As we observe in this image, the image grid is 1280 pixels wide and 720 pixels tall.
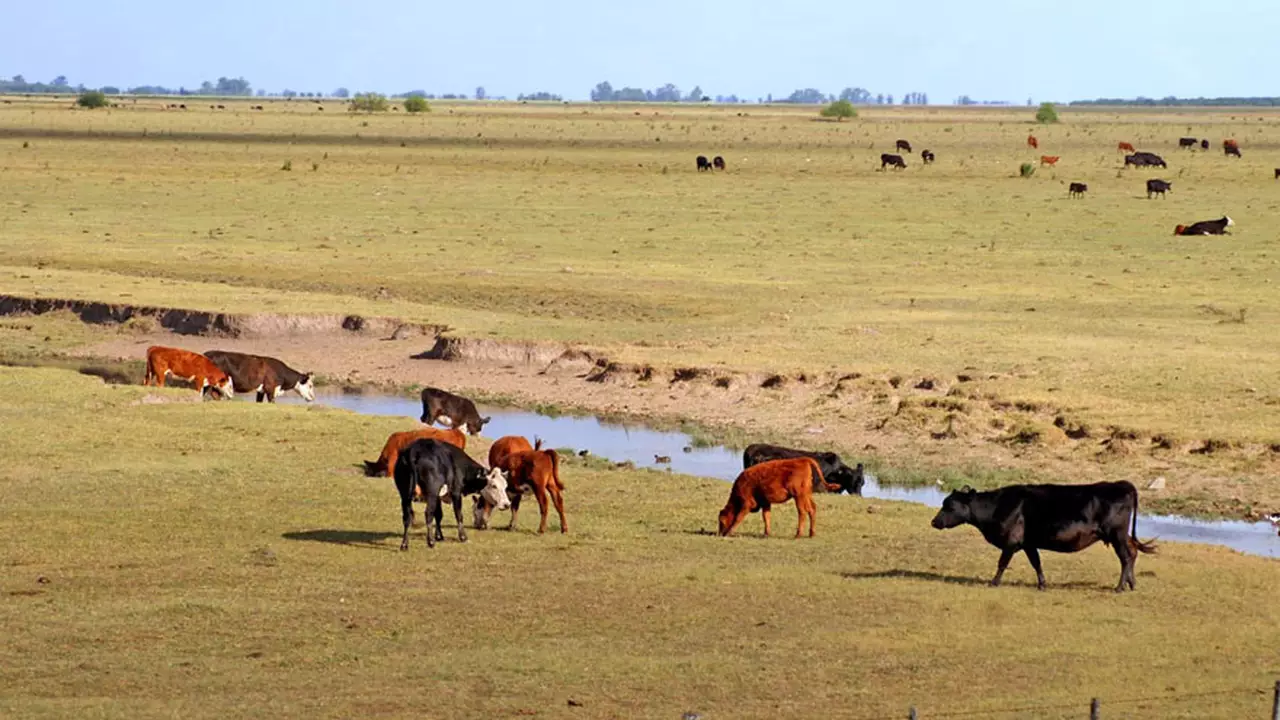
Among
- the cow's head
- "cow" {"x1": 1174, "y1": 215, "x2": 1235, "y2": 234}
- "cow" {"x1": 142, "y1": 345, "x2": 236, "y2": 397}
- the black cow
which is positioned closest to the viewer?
the cow's head

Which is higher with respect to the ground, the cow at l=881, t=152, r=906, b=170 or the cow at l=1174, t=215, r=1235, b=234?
the cow at l=881, t=152, r=906, b=170

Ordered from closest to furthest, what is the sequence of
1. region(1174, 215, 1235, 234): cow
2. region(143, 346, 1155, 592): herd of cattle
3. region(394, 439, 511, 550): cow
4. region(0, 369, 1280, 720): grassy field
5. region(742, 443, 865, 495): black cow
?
region(0, 369, 1280, 720): grassy field < region(143, 346, 1155, 592): herd of cattle < region(394, 439, 511, 550): cow < region(742, 443, 865, 495): black cow < region(1174, 215, 1235, 234): cow

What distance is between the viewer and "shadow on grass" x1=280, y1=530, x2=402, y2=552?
16234mm

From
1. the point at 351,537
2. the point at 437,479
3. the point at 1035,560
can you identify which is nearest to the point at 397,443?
the point at 351,537

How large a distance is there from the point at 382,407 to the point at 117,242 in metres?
17.2

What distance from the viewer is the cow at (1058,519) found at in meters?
14.5

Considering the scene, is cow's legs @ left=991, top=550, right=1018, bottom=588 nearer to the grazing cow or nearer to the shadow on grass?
the shadow on grass

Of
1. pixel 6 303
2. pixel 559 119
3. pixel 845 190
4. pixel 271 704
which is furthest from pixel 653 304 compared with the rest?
pixel 559 119

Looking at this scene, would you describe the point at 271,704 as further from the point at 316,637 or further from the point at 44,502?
the point at 44,502

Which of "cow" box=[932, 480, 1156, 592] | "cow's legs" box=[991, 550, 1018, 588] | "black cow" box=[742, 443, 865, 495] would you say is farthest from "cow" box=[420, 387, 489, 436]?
"cow's legs" box=[991, 550, 1018, 588]

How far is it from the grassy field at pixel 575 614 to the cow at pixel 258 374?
19.6ft

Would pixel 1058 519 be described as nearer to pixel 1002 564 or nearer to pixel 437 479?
pixel 1002 564

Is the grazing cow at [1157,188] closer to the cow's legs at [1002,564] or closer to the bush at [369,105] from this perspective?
the cow's legs at [1002,564]

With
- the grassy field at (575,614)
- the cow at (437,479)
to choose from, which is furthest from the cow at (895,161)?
the cow at (437,479)
